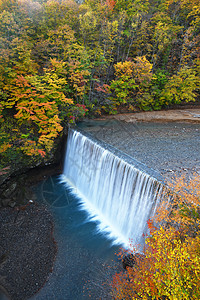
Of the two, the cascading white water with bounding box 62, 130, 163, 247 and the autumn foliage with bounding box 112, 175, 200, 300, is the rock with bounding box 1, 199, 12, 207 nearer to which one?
the cascading white water with bounding box 62, 130, 163, 247

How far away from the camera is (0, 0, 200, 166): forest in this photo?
524 inches

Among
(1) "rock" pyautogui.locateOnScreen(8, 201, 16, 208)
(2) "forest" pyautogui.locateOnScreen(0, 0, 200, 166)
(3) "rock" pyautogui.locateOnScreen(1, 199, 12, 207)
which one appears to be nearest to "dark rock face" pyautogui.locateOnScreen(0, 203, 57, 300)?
(1) "rock" pyautogui.locateOnScreen(8, 201, 16, 208)

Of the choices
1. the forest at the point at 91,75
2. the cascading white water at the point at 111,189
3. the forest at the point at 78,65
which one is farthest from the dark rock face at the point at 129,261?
the forest at the point at 78,65

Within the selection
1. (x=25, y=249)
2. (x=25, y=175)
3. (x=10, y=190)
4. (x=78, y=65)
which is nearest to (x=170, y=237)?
(x=25, y=249)

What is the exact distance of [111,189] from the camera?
12.4m

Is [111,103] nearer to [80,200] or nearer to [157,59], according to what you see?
[157,59]

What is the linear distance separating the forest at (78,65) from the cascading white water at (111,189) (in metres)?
2.77

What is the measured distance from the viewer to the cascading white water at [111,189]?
1024 cm

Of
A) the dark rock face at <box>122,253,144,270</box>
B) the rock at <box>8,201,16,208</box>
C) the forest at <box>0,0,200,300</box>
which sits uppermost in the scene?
the forest at <box>0,0,200,300</box>

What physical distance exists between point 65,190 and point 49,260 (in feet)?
19.7

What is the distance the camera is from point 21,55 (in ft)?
43.7

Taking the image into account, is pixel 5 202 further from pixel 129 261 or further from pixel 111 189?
pixel 129 261

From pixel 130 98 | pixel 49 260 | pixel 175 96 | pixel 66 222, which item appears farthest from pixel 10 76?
pixel 175 96

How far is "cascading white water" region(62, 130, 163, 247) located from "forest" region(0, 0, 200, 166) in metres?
2.77
